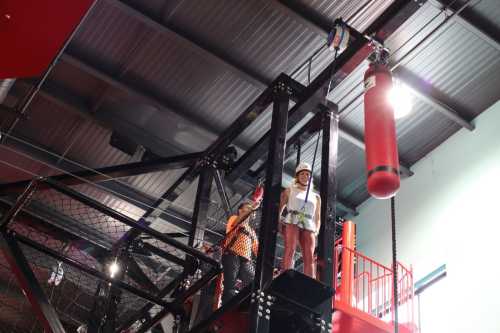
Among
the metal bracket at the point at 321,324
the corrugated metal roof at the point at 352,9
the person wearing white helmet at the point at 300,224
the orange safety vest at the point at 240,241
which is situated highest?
the corrugated metal roof at the point at 352,9

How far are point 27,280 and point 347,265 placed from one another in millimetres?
5653

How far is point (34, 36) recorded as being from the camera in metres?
5.23

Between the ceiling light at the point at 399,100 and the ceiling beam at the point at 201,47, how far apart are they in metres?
2.99

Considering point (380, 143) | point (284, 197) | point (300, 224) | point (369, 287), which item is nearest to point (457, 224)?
point (369, 287)

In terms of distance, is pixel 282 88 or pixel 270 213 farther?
pixel 282 88

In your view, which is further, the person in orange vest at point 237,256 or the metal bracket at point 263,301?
the person in orange vest at point 237,256

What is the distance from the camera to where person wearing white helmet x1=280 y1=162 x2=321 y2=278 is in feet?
25.6

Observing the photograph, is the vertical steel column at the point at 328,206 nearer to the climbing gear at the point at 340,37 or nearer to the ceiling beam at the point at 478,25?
the climbing gear at the point at 340,37

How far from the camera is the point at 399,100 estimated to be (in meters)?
9.31

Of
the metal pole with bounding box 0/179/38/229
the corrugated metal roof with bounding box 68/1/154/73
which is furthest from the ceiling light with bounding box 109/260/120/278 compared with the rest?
the corrugated metal roof with bounding box 68/1/154/73

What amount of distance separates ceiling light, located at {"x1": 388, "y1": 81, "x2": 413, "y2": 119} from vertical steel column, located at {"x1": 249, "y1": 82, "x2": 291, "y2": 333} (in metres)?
1.49

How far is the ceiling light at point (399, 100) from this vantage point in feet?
22.1

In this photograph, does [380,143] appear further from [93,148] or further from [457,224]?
[93,148]

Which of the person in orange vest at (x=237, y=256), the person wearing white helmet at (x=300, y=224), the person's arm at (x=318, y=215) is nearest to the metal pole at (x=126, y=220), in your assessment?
the person wearing white helmet at (x=300, y=224)
